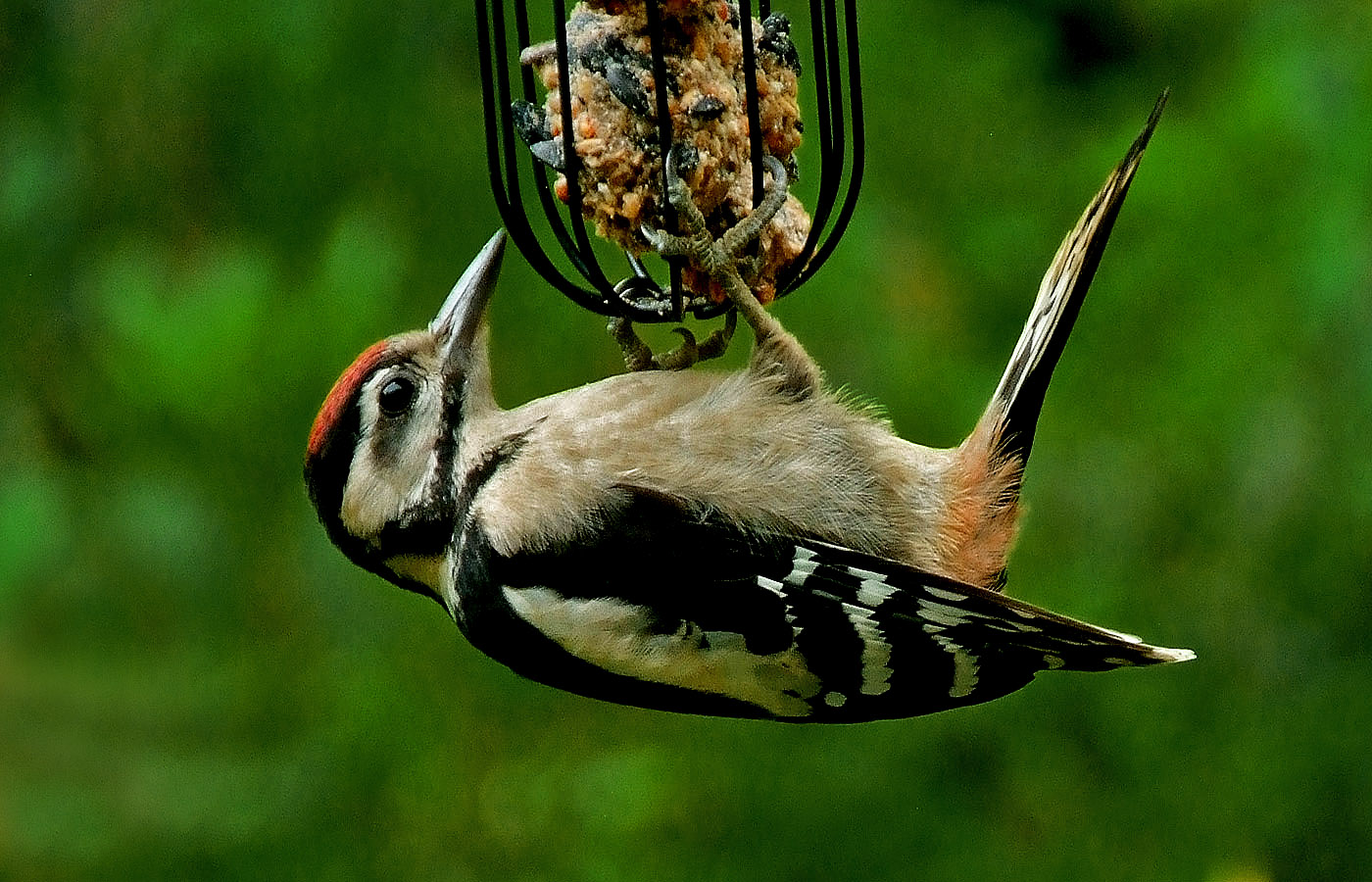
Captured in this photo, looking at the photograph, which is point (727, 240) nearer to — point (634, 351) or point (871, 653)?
point (634, 351)

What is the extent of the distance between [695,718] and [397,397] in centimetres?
131

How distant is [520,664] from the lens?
3111 millimetres

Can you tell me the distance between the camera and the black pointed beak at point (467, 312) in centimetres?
314

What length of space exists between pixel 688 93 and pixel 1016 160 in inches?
78.4

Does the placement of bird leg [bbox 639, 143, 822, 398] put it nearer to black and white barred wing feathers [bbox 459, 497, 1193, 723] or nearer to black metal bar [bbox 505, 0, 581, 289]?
black metal bar [bbox 505, 0, 581, 289]

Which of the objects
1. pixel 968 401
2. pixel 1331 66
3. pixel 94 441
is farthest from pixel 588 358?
pixel 1331 66

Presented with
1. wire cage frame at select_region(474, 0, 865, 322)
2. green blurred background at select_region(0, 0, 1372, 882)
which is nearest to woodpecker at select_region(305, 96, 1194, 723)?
wire cage frame at select_region(474, 0, 865, 322)

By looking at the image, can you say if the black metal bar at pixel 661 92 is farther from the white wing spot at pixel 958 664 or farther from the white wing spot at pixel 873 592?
the white wing spot at pixel 958 664

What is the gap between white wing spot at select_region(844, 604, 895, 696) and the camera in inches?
112

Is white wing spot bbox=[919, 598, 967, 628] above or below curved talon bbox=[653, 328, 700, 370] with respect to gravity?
below

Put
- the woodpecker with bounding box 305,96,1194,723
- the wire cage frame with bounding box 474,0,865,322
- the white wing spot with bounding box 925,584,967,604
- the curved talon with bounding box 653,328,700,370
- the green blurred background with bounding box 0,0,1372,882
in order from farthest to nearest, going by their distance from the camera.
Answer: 1. the green blurred background with bounding box 0,0,1372,882
2. the curved talon with bounding box 653,328,700,370
3. the woodpecker with bounding box 305,96,1194,723
4. the wire cage frame with bounding box 474,0,865,322
5. the white wing spot with bounding box 925,584,967,604

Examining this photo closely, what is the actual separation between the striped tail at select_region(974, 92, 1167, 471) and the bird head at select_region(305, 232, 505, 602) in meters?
0.91

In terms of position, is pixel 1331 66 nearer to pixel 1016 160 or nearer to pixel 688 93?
pixel 1016 160

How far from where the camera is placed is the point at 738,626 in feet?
9.62
